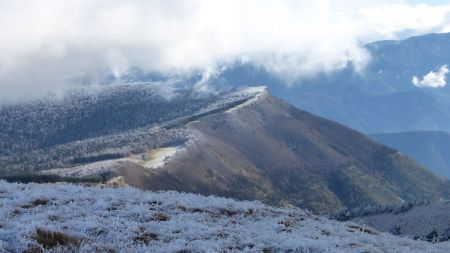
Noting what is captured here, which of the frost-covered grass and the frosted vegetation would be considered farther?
the frosted vegetation

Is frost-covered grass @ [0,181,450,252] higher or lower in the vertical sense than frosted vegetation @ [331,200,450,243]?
higher

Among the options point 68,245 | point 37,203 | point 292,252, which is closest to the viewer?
point 68,245

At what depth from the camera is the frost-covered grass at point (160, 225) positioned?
59.4 feet

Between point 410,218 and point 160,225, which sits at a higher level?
point 160,225

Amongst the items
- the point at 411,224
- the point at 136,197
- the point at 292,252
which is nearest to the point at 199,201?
the point at 136,197

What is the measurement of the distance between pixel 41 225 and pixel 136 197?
961 cm

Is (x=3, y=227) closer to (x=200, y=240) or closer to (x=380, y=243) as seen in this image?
(x=200, y=240)

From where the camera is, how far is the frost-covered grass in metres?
18.1

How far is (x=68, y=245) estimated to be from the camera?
56.9ft

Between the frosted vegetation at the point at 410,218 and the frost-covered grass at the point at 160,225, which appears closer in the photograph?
the frost-covered grass at the point at 160,225

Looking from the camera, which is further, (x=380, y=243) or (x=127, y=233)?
(x=380, y=243)

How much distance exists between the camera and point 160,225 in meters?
21.0

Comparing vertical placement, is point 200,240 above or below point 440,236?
above

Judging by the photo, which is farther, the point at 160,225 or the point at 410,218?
the point at 410,218
